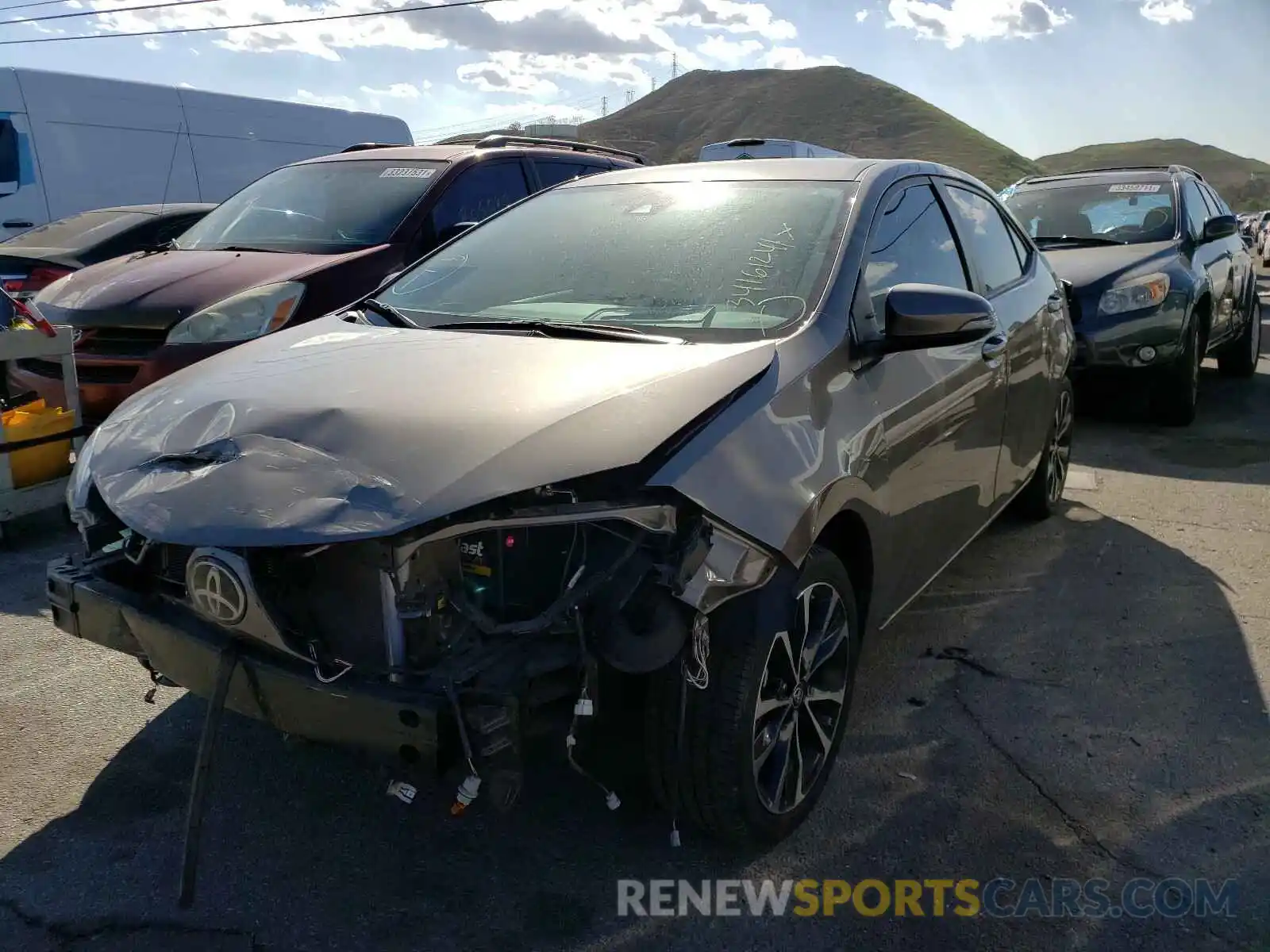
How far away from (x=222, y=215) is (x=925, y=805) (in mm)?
5562

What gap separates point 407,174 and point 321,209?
56 centimetres

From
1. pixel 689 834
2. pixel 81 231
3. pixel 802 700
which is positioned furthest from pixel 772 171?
pixel 81 231

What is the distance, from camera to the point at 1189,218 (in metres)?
7.99

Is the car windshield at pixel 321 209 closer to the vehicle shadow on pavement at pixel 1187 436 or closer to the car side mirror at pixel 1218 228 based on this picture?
the vehicle shadow on pavement at pixel 1187 436

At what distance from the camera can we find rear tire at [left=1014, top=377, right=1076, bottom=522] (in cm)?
505

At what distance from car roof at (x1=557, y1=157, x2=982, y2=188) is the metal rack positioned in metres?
2.48

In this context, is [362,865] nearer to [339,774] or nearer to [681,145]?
[339,774]

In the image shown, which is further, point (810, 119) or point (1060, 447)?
point (810, 119)

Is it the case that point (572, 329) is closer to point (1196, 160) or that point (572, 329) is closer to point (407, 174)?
point (407, 174)

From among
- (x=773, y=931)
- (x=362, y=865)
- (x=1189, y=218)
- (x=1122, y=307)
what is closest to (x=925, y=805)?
(x=773, y=931)

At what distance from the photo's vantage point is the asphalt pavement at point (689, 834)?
235cm

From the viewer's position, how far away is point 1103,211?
828cm

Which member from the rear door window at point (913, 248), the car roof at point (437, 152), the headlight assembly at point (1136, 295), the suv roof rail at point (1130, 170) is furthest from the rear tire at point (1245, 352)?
the rear door window at point (913, 248)

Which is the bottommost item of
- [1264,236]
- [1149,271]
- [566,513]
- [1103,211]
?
[1264,236]
